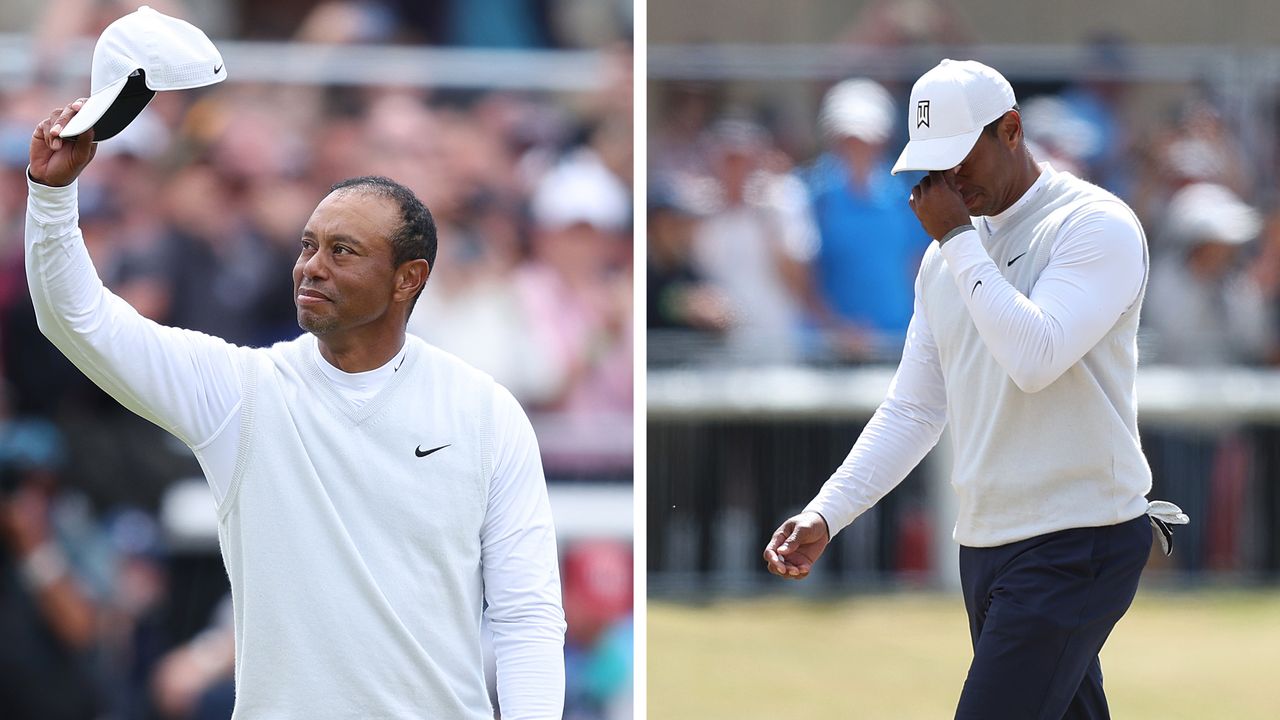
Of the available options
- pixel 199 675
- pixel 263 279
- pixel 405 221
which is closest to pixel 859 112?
pixel 263 279

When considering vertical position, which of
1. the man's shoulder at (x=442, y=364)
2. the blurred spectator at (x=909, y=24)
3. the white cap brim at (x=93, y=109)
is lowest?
the man's shoulder at (x=442, y=364)

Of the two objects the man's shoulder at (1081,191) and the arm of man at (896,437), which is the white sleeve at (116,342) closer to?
the arm of man at (896,437)

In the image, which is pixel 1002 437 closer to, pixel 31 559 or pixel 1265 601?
pixel 31 559

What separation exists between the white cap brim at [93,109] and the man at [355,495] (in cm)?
3

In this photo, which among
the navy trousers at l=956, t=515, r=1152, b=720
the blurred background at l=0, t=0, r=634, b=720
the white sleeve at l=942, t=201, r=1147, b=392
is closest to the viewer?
the white sleeve at l=942, t=201, r=1147, b=392

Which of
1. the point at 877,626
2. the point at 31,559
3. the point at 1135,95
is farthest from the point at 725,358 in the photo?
the point at 31,559

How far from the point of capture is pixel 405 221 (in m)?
3.90

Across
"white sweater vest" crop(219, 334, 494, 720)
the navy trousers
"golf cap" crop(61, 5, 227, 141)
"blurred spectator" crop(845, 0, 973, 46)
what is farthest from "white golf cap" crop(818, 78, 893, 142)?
"golf cap" crop(61, 5, 227, 141)

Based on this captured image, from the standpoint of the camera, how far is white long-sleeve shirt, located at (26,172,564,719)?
132 inches

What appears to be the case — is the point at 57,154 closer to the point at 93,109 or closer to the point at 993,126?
the point at 93,109

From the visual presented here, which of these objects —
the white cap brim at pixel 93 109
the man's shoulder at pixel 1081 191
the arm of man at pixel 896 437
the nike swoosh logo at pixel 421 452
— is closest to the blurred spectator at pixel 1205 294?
the arm of man at pixel 896 437

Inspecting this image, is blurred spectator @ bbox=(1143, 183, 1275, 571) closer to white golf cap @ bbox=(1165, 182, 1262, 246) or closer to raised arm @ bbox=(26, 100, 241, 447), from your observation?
white golf cap @ bbox=(1165, 182, 1262, 246)

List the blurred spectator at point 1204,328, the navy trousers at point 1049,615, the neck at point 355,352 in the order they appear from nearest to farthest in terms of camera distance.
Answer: the neck at point 355,352, the navy trousers at point 1049,615, the blurred spectator at point 1204,328

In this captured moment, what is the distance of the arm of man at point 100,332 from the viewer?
3352mm
